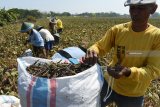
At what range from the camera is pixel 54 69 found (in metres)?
2.90

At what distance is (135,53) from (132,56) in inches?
1.3

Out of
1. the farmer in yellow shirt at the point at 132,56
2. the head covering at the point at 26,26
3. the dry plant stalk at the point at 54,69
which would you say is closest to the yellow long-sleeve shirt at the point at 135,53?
the farmer in yellow shirt at the point at 132,56

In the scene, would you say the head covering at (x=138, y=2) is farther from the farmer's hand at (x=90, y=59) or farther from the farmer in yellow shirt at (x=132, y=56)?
the farmer's hand at (x=90, y=59)

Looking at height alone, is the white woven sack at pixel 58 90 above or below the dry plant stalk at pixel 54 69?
below

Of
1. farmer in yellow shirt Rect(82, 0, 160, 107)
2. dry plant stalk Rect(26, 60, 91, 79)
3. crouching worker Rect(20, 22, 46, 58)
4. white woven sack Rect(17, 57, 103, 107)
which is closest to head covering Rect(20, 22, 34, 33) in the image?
crouching worker Rect(20, 22, 46, 58)

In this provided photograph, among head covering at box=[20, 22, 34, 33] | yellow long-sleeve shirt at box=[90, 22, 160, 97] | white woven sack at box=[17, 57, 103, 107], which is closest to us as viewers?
white woven sack at box=[17, 57, 103, 107]

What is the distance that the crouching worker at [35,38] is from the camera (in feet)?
27.6

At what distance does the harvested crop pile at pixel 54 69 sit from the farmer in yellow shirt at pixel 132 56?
3.7 inches

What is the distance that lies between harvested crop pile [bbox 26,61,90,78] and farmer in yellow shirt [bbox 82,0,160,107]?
0.31 feet

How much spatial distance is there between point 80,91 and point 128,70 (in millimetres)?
374

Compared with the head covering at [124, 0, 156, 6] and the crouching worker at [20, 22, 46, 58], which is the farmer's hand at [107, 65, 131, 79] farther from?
the crouching worker at [20, 22, 46, 58]

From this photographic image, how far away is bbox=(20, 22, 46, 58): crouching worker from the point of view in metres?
8.42

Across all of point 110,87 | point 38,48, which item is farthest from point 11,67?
point 110,87

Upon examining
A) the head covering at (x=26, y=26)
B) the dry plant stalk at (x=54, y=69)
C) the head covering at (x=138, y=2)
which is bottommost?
the head covering at (x=26, y=26)
